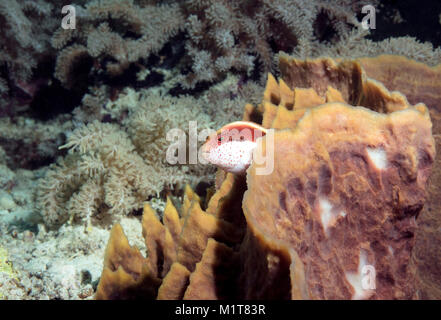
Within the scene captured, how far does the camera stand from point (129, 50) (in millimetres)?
4262

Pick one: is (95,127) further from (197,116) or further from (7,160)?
(7,160)

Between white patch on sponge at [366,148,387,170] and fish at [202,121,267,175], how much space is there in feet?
2.04

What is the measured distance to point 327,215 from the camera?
159 centimetres

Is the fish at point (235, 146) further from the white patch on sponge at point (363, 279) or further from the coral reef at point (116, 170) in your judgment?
→ the coral reef at point (116, 170)

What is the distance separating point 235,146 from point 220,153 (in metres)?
0.11

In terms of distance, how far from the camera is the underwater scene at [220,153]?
1.53 meters

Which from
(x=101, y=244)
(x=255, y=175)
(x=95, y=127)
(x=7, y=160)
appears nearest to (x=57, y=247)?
(x=101, y=244)

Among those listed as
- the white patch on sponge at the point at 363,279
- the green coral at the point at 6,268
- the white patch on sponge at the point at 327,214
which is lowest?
the green coral at the point at 6,268

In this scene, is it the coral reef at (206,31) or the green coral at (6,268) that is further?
the coral reef at (206,31)

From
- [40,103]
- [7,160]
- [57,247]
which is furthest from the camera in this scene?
[40,103]

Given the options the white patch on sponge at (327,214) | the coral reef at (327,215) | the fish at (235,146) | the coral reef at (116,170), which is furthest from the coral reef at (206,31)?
the white patch on sponge at (327,214)

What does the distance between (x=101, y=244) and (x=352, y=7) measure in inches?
186

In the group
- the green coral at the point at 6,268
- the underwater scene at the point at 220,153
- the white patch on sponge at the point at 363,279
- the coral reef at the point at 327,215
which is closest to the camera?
the coral reef at the point at 327,215

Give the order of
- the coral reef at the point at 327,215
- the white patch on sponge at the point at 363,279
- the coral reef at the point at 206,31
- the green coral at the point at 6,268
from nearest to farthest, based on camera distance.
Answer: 1. the coral reef at the point at 327,215
2. the white patch on sponge at the point at 363,279
3. the green coral at the point at 6,268
4. the coral reef at the point at 206,31
